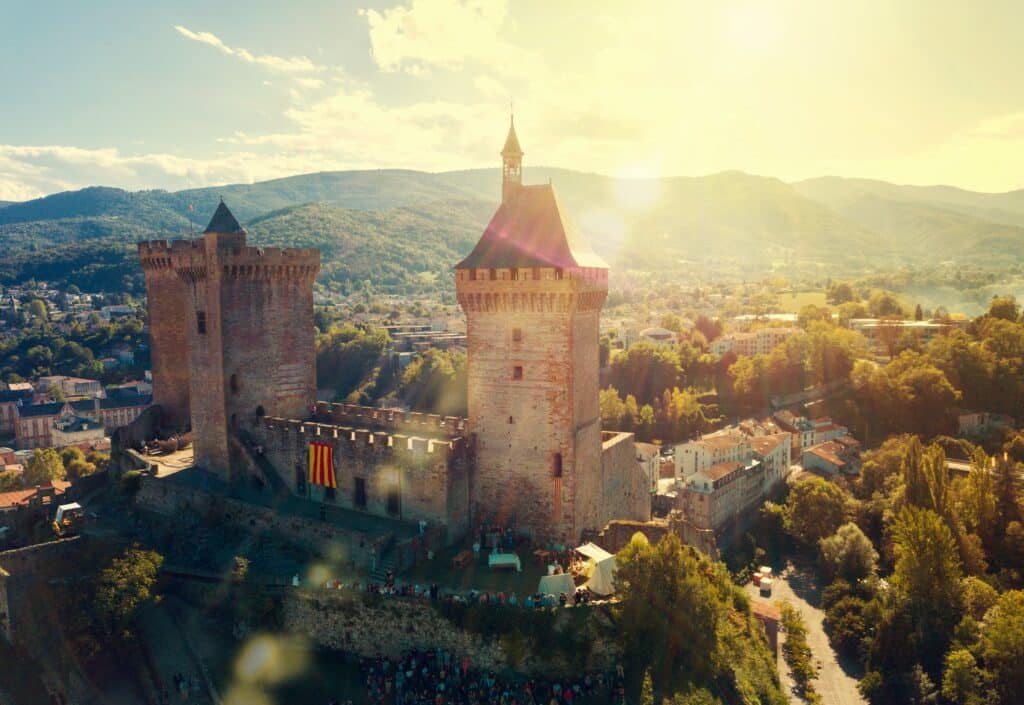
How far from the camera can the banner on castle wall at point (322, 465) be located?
35.4m

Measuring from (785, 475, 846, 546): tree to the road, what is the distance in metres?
3.19

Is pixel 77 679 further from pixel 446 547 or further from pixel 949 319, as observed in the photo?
pixel 949 319

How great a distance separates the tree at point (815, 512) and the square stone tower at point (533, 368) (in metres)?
33.1

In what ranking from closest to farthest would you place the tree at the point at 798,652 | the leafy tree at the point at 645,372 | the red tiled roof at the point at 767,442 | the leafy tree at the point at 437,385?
1. the tree at the point at 798,652
2. the red tiled roof at the point at 767,442
3. the leafy tree at the point at 645,372
4. the leafy tree at the point at 437,385

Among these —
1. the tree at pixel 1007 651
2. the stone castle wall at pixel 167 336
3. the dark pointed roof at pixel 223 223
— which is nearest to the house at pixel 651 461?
the tree at pixel 1007 651

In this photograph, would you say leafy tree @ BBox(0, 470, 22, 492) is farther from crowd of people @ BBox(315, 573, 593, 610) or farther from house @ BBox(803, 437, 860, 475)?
house @ BBox(803, 437, 860, 475)

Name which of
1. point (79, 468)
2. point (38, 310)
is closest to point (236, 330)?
point (79, 468)

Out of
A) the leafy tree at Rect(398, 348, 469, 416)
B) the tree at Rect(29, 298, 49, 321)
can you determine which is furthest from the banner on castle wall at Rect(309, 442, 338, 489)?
the tree at Rect(29, 298, 49, 321)

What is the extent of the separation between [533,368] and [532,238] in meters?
5.47

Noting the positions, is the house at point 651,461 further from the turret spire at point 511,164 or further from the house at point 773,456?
the turret spire at point 511,164

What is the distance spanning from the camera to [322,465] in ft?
117

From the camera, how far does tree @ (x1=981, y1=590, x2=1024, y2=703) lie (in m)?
34.0

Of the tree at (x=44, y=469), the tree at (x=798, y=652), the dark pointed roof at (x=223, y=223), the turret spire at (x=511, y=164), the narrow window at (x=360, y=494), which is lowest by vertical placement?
the tree at (x=798, y=652)

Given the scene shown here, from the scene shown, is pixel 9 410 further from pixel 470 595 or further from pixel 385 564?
pixel 470 595
